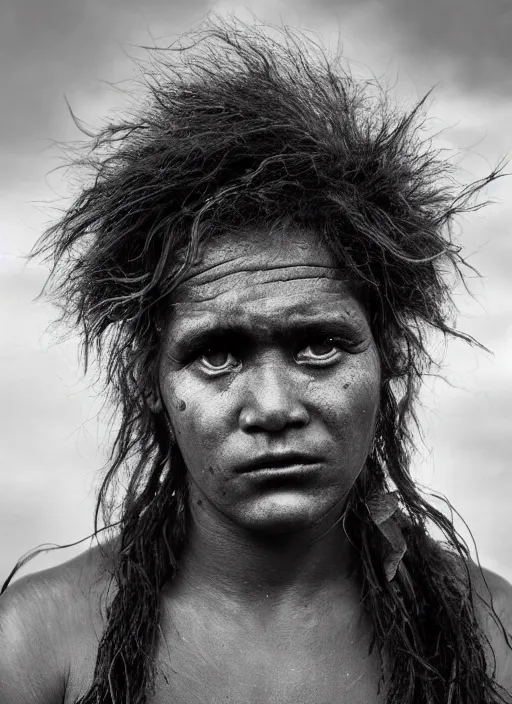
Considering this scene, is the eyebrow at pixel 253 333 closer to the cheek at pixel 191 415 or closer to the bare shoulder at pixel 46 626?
the cheek at pixel 191 415

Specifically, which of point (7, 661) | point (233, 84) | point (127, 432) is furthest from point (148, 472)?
point (233, 84)

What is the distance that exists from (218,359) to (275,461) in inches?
14.8

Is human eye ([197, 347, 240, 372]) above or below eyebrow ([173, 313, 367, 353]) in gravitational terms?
below

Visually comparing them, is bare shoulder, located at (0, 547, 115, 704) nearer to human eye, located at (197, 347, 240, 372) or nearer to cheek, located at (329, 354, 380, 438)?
human eye, located at (197, 347, 240, 372)

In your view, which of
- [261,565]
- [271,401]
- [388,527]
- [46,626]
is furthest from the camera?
[388,527]

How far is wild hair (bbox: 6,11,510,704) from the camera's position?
11.7ft

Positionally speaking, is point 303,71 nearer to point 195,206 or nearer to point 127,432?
point 195,206

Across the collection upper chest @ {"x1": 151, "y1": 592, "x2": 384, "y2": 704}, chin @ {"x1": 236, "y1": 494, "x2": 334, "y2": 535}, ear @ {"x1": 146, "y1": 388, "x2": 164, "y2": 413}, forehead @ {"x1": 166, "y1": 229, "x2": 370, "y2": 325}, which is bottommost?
upper chest @ {"x1": 151, "y1": 592, "x2": 384, "y2": 704}

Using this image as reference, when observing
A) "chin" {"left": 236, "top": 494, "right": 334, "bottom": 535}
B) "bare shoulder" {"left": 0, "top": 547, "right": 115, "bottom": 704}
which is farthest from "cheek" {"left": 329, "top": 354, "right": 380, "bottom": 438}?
"bare shoulder" {"left": 0, "top": 547, "right": 115, "bottom": 704}

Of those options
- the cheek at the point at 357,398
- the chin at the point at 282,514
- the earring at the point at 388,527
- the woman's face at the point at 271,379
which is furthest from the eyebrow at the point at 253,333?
the earring at the point at 388,527

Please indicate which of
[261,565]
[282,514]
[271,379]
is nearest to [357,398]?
[271,379]

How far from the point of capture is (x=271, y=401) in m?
3.30

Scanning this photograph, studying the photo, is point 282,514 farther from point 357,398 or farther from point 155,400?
point 155,400

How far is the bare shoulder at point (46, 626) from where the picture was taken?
372 cm
